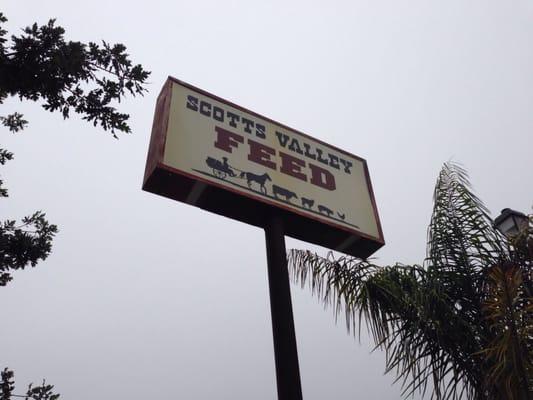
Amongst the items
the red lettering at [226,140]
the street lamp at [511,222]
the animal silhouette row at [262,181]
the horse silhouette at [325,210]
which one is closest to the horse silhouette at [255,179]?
the animal silhouette row at [262,181]

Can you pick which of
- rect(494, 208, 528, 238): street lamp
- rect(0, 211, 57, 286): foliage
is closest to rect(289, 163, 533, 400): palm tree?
rect(494, 208, 528, 238): street lamp

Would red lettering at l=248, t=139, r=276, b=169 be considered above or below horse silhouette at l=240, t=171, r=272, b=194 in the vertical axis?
above

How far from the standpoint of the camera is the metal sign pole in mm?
3486

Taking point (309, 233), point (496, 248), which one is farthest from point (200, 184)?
point (496, 248)

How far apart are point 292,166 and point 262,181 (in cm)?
59

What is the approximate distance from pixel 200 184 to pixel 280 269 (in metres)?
1.03

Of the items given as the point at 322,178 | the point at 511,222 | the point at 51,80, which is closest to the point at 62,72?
the point at 51,80

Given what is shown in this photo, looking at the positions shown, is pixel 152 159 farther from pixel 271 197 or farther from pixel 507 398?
pixel 507 398

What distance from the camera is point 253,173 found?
15.3 ft

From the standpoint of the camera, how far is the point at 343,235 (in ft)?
16.6

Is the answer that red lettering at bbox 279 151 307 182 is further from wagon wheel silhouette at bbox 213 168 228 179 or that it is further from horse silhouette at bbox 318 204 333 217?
wagon wheel silhouette at bbox 213 168 228 179

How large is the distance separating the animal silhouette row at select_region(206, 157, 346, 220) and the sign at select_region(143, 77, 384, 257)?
0.5 inches

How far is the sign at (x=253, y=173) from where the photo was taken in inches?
171

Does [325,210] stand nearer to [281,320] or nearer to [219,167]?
[219,167]
